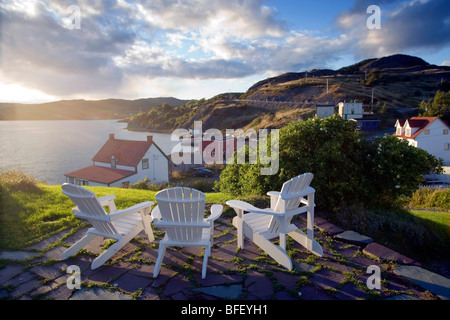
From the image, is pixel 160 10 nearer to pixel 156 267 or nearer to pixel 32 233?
pixel 32 233

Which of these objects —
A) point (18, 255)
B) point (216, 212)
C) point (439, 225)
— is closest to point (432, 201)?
point (439, 225)

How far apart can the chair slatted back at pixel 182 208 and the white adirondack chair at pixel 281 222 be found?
0.59 meters

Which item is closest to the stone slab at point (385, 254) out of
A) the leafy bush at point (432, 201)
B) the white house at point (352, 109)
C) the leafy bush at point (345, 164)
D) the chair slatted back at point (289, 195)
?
the chair slatted back at point (289, 195)

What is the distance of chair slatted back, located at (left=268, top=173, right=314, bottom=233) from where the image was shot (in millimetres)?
3092

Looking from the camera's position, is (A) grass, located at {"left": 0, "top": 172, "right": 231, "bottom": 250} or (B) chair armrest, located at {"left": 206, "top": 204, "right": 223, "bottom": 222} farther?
(A) grass, located at {"left": 0, "top": 172, "right": 231, "bottom": 250}

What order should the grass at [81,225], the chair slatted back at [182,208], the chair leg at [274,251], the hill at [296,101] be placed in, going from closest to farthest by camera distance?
the chair slatted back at [182,208]
the chair leg at [274,251]
the grass at [81,225]
the hill at [296,101]

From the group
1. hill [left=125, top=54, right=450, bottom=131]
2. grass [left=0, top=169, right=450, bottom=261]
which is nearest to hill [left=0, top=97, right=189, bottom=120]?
hill [left=125, top=54, right=450, bottom=131]

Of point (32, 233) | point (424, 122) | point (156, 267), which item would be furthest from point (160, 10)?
point (424, 122)

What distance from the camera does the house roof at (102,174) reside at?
1944 centimetres

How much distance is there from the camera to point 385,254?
10.9 feet

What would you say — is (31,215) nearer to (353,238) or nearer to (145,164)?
(353,238)

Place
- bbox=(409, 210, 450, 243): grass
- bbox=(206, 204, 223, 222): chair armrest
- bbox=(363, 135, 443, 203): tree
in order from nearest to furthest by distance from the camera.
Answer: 1. bbox=(206, 204, 223, 222): chair armrest
2. bbox=(409, 210, 450, 243): grass
3. bbox=(363, 135, 443, 203): tree

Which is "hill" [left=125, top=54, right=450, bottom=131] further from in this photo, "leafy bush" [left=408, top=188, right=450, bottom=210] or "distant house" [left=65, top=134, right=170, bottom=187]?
"leafy bush" [left=408, top=188, right=450, bottom=210]

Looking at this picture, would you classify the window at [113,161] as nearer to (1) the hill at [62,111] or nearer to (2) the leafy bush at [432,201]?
(1) the hill at [62,111]
